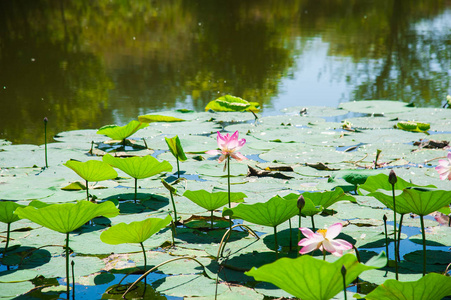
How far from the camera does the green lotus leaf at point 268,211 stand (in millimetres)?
1387

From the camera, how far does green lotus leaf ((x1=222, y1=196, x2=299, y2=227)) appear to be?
1387 millimetres

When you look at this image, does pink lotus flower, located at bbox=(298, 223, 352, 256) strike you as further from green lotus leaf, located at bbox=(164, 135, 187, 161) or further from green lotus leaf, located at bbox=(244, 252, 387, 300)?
green lotus leaf, located at bbox=(164, 135, 187, 161)

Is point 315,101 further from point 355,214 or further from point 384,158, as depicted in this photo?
point 355,214

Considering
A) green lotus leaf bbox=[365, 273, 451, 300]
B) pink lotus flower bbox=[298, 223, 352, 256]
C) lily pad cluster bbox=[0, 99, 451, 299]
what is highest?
pink lotus flower bbox=[298, 223, 352, 256]

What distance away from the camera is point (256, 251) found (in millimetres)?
1560

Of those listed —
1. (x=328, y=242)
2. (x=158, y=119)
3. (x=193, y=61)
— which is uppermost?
(x=193, y=61)

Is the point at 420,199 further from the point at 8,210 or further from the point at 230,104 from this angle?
the point at 230,104

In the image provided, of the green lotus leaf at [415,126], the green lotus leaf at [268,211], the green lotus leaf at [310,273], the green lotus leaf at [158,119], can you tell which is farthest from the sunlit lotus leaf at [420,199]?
the green lotus leaf at [158,119]

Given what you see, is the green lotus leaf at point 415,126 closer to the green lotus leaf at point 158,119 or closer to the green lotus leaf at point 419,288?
the green lotus leaf at point 158,119

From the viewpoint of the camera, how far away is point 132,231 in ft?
4.44

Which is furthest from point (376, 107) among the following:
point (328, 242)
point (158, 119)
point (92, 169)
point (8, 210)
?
point (8, 210)

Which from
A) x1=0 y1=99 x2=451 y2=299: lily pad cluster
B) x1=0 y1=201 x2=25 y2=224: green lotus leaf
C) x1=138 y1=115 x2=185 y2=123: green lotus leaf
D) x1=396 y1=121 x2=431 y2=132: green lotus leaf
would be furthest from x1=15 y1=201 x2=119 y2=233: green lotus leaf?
x1=396 y1=121 x2=431 y2=132: green lotus leaf

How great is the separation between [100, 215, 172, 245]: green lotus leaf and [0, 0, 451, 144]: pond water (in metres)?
1.87

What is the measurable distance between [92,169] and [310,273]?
117cm
